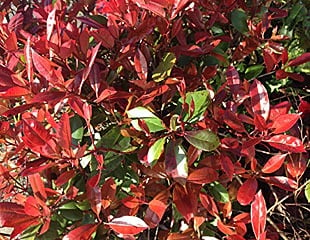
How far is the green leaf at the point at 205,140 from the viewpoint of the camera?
945mm

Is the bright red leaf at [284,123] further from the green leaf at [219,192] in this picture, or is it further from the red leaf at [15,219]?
the red leaf at [15,219]

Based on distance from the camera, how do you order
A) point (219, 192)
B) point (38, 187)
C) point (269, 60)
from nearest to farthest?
point (38, 187)
point (219, 192)
point (269, 60)

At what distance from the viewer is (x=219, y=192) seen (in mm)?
1135

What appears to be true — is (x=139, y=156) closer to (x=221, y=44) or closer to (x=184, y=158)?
(x=184, y=158)

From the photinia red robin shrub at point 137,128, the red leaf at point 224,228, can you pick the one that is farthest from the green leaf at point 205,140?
the red leaf at point 224,228

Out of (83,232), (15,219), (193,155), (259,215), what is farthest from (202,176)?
(15,219)

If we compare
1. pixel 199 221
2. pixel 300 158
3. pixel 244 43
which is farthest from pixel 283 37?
pixel 199 221

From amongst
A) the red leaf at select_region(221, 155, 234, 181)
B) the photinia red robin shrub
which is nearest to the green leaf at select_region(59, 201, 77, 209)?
the photinia red robin shrub

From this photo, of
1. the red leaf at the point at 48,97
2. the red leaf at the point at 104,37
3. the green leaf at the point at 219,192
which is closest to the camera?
the red leaf at the point at 48,97

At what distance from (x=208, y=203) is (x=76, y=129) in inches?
12.8

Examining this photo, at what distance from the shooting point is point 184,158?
0.97m

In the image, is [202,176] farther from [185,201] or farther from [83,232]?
[83,232]

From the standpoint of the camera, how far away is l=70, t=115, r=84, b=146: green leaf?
106 centimetres

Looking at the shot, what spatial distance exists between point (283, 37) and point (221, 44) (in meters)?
0.18
